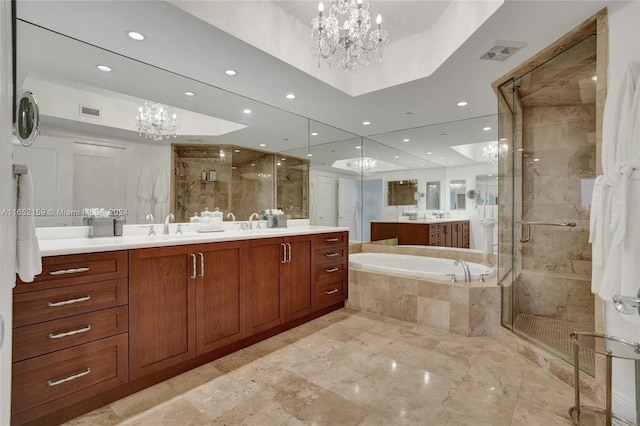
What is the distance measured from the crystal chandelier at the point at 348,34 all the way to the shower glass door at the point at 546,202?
1548 mm

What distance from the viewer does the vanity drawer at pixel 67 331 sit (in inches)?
55.0

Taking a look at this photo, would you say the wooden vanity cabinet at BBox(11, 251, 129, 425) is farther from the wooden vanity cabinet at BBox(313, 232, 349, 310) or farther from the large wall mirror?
the wooden vanity cabinet at BBox(313, 232, 349, 310)

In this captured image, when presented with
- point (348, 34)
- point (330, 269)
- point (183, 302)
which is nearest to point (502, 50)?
point (348, 34)

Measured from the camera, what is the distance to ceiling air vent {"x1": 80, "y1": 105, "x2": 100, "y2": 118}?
2.14 m

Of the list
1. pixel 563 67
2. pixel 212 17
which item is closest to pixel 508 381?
pixel 563 67

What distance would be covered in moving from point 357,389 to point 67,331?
166cm

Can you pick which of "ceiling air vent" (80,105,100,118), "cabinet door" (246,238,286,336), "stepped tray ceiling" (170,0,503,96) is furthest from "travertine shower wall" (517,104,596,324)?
"ceiling air vent" (80,105,100,118)

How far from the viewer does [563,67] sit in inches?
95.0

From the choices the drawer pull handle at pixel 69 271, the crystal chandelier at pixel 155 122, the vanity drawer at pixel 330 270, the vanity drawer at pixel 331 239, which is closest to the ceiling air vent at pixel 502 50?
the vanity drawer at pixel 331 239

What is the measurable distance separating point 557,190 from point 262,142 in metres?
3.21

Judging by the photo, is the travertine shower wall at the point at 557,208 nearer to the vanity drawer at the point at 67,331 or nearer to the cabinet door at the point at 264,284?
the cabinet door at the point at 264,284

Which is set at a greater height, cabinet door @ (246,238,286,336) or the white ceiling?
the white ceiling

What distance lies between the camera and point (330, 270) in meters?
3.24

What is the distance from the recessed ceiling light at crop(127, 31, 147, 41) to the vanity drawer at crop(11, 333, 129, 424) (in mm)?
1942
